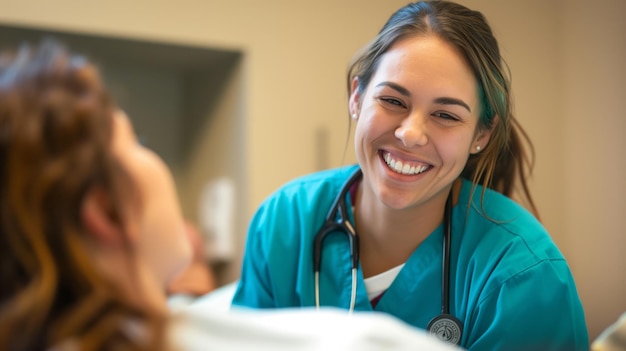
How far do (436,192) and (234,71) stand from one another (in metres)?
1.20

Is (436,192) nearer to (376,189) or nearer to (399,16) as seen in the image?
(376,189)

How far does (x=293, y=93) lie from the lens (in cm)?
217

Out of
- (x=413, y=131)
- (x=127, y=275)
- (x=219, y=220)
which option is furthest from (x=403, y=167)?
(x=219, y=220)

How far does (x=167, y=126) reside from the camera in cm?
266

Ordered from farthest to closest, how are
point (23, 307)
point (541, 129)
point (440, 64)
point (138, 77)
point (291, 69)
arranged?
point (138, 77), point (291, 69), point (541, 129), point (440, 64), point (23, 307)

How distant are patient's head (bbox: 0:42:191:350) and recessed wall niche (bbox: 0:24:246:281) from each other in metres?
1.46

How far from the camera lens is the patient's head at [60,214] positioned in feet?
1.87

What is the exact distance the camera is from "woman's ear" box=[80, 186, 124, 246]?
0.62m

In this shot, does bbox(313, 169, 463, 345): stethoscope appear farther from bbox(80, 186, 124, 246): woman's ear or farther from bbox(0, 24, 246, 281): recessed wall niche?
bbox(0, 24, 246, 281): recessed wall niche

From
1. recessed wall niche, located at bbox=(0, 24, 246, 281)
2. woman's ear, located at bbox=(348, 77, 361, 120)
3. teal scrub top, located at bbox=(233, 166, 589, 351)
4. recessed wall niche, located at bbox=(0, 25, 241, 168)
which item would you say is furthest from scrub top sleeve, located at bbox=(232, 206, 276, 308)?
recessed wall niche, located at bbox=(0, 25, 241, 168)

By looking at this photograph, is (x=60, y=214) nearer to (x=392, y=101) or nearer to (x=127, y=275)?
(x=127, y=275)

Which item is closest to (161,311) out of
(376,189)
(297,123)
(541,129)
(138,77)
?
(376,189)

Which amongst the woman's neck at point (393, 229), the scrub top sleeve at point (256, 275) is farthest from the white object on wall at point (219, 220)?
the woman's neck at point (393, 229)

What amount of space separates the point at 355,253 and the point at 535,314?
1.15ft
